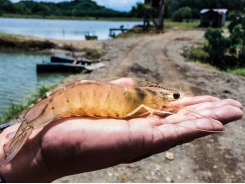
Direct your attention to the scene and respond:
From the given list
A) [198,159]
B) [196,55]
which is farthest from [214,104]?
[196,55]

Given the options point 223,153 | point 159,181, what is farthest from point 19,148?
point 223,153

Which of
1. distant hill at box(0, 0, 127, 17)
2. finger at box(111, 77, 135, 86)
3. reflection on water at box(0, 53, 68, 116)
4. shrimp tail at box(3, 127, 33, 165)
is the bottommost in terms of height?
reflection on water at box(0, 53, 68, 116)

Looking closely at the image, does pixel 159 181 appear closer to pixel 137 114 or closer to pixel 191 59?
pixel 137 114

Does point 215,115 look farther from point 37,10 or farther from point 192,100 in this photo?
point 37,10

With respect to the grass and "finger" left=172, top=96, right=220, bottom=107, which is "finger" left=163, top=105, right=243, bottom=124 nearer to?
"finger" left=172, top=96, right=220, bottom=107

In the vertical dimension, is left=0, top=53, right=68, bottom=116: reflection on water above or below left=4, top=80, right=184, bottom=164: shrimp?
below

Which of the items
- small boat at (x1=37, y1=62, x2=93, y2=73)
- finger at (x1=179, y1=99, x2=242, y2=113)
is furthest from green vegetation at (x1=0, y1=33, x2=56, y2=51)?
finger at (x1=179, y1=99, x2=242, y2=113)

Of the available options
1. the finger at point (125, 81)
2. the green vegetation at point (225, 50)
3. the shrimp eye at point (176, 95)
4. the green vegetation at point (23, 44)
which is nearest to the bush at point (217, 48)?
the green vegetation at point (225, 50)
